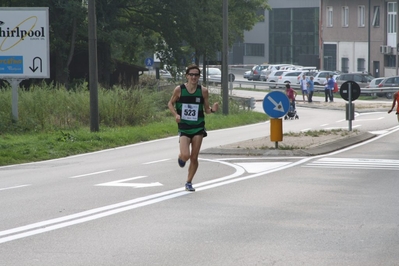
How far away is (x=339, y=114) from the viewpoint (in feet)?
151

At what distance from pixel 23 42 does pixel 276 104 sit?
1133cm

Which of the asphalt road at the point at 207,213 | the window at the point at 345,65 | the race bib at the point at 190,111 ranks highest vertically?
the window at the point at 345,65

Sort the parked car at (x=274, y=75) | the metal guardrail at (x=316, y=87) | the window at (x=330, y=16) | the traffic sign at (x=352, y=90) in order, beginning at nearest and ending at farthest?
the traffic sign at (x=352, y=90) → the metal guardrail at (x=316, y=87) → the parked car at (x=274, y=75) → the window at (x=330, y=16)

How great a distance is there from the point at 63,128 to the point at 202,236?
1931 centimetres

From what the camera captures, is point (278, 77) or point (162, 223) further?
point (278, 77)

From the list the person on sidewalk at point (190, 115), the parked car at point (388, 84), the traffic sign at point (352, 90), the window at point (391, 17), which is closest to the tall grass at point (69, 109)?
the traffic sign at point (352, 90)

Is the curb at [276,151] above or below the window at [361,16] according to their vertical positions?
below

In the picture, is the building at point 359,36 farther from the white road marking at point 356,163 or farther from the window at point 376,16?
the white road marking at point 356,163

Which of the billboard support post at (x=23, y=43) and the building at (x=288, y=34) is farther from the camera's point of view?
the building at (x=288, y=34)

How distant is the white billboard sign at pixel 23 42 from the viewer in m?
28.1

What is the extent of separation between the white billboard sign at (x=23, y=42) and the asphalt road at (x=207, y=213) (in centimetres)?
1003

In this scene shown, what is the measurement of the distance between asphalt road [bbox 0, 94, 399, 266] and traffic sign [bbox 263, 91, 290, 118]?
1.30 meters

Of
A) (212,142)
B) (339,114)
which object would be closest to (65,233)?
(212,142)

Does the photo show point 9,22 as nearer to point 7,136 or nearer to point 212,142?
point 7,136
